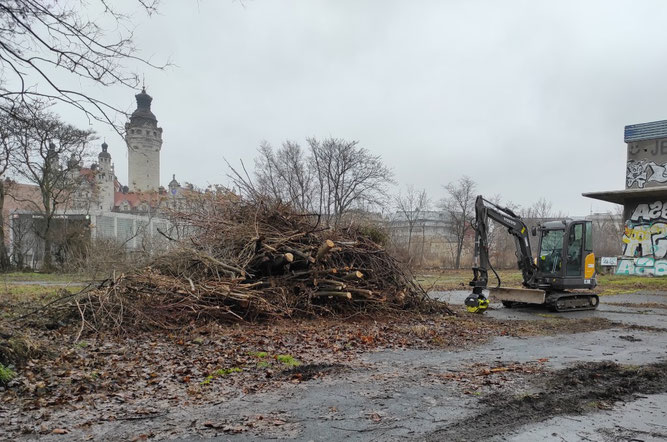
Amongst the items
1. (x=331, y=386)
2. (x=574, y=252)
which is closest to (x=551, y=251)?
(x=574, y=252)

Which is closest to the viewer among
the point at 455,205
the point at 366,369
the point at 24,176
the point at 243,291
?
the point at 366,369

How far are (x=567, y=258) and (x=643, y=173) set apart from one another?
740 inches

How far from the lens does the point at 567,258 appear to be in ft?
46.8

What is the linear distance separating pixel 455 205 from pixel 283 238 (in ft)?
139

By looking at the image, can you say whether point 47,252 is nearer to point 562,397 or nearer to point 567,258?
point 567,258

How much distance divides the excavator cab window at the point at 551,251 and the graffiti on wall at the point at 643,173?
18.1 metres

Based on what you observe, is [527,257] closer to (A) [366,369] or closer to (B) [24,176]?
(A) [366,369]

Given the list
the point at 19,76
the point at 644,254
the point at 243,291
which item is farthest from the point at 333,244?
the point at 644,254

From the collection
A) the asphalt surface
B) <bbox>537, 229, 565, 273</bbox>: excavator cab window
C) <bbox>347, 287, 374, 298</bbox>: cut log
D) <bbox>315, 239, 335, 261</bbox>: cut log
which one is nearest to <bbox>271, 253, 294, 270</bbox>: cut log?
<bbox>315, 239, 335, 261</bbox>: cut log

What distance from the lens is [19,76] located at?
18.2 feet

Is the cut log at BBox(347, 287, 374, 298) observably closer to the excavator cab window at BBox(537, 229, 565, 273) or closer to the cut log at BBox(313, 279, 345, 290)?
the cut log at BBox(313, 279, 345, 290)

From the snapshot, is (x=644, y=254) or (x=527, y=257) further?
(x=644, y=254)

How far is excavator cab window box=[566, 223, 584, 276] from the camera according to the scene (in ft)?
47.0

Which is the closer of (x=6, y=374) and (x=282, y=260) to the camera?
(x=6, y=374)
